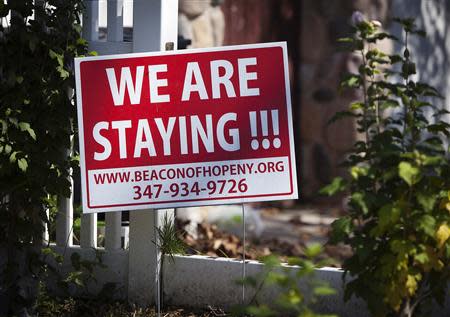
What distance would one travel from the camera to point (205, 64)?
518 centimetres

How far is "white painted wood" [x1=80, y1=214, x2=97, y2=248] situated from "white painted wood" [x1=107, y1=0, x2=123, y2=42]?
788 mm

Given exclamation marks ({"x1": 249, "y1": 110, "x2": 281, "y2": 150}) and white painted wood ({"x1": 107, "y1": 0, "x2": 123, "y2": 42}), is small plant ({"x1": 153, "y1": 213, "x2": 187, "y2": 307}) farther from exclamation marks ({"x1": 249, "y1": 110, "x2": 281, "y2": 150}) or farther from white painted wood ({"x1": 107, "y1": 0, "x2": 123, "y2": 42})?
white painted wood ({"x1": 107, "y1": 0, "x2": 123, "y2": 42})

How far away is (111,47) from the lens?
566 cm

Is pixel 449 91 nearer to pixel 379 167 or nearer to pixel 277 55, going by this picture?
pixel 277 55

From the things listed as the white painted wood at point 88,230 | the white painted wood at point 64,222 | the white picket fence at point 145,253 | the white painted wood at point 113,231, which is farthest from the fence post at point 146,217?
the white painted wood at point 64,222

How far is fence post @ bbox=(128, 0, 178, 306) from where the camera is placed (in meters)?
5.49

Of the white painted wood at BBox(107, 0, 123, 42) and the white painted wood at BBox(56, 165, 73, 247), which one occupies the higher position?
the white painted wood at BBox(107, 0, 123, 42)

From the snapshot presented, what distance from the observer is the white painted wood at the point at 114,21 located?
18.6 feet

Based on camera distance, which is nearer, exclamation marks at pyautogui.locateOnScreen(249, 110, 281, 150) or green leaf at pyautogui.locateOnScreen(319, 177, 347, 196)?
green leaf at pyautogui.locateOnScreen(319, 177, 347, 196)

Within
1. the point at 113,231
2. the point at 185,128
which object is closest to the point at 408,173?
the point at 185,128

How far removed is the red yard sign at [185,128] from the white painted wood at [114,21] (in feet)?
1.60

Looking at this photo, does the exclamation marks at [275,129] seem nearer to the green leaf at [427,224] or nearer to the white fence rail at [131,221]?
the white fence rail at [131,221]

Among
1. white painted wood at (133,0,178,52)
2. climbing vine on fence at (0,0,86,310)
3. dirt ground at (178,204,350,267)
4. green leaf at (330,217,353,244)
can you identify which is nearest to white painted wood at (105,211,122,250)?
climbing vine on fence at (0,0,86,310)

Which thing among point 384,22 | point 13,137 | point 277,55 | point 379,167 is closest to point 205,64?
point 277,55
